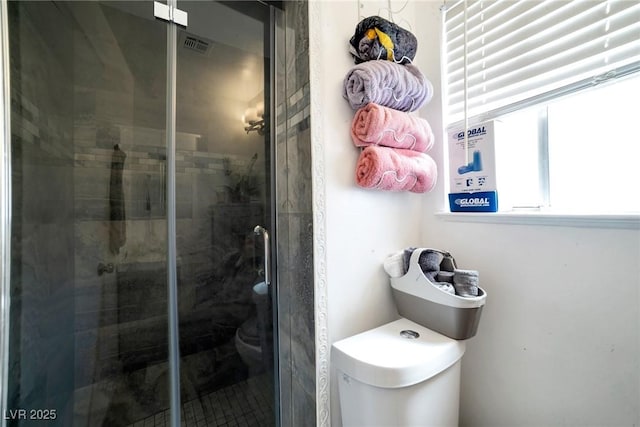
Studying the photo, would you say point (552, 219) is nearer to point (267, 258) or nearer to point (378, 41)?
point (378, 41)

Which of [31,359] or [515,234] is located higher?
[515,234]

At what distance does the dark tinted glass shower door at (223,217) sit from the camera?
1090 mm

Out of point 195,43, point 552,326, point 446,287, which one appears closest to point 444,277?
point 446,287

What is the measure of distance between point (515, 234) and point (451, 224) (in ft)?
0.69

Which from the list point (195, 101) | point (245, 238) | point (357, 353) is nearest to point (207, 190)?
point (245, 238)

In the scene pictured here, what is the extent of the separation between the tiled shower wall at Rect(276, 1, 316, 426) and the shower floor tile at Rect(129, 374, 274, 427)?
0.14 meters

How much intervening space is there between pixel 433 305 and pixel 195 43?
1.54 meters

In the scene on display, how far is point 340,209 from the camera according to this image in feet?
2.69

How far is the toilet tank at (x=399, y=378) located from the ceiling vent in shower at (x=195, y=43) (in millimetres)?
1440

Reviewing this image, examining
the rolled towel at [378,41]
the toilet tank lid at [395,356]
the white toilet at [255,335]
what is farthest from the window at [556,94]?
the white toilet at [255,335]

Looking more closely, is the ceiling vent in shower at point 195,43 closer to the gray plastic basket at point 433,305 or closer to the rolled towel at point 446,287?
the gray plastic basket at point 433,305

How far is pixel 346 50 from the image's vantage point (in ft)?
2.83

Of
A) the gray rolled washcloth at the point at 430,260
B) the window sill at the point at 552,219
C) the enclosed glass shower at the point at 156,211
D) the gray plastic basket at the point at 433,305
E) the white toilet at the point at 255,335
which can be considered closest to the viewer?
the window sill at the point at 552,219

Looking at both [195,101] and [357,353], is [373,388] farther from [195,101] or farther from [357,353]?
[195,101]
